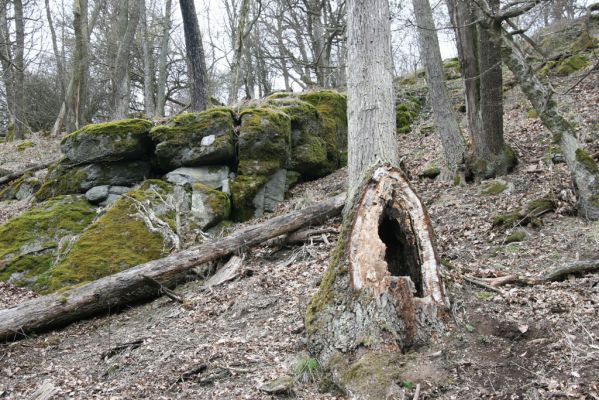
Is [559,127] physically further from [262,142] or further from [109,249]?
[109,249]

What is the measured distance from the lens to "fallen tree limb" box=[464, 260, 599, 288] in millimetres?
4695

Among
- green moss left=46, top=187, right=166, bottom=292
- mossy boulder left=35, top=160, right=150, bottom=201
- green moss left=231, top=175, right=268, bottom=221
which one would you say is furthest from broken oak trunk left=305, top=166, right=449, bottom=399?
mossy boulder left=35, top=160, right=150, bottom=201

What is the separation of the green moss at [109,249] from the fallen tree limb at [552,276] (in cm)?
539

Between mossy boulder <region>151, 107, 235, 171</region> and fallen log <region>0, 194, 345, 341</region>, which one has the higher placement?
Answer: mossy boulder <region>151, 107, 235, 171</region>

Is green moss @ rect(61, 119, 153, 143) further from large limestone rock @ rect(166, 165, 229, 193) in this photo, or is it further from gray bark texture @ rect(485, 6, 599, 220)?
gray bark texture @ rect(485, 6, 599, 220)

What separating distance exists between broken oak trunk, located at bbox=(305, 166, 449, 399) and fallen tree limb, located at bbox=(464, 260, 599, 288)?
1.03 metres

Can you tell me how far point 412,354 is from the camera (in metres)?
3.68

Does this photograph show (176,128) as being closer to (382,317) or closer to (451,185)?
(451,185)

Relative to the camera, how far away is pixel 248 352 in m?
4.57

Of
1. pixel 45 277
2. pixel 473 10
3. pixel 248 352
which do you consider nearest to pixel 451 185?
pixel 473 10

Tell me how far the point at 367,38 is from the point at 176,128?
6.01m

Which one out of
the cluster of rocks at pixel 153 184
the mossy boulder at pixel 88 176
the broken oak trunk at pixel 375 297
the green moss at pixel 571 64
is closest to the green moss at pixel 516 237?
the broken oak trunk at pixel 375 297

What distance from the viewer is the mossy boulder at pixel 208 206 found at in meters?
8.90

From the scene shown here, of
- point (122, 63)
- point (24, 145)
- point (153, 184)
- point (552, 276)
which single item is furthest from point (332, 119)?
point (24, 145)
